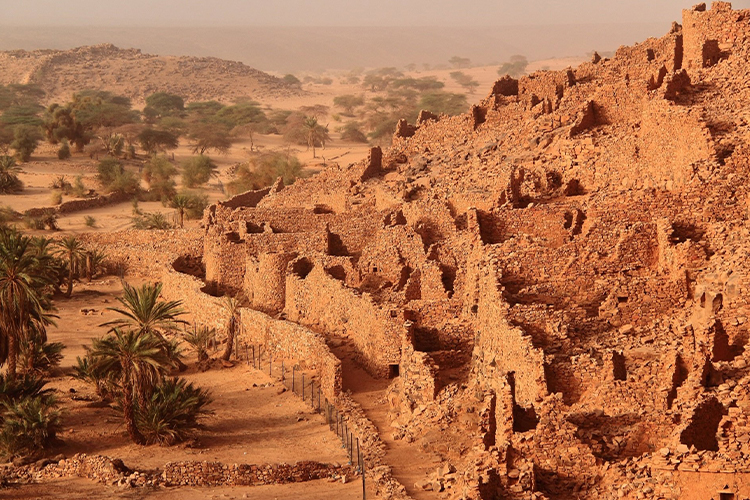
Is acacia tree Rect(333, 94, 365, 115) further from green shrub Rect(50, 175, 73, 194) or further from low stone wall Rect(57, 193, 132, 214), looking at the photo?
low stone wall Rect(57, 193, 132, 214)

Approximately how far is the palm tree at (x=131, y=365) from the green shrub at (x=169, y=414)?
22 cm

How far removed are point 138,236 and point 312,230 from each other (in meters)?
A: 10.7

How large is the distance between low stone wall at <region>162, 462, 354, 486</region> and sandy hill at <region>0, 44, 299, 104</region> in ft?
379

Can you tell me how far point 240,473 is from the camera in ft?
79.8

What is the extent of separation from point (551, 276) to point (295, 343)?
8.33 m

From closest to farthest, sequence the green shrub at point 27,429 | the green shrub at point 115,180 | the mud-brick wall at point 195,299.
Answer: the green shrub at point 27,429
the mud-brick wall at point 195,299
the green shrub at point 115,180

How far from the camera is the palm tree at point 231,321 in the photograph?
33.3 meters

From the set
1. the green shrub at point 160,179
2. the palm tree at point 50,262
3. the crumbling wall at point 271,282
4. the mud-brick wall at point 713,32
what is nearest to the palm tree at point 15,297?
the palm tree at point 50,262

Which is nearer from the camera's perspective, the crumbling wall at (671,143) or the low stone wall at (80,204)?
the crumbling wall at (671,143)

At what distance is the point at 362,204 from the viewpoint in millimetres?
38812

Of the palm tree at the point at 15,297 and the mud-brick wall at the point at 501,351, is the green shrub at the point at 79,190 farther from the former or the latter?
the mud-brick wall at the point at 501,351

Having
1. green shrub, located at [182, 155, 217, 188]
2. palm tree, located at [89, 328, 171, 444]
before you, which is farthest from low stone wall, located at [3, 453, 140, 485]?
green shrub, located at [182, 155, 217, 188]

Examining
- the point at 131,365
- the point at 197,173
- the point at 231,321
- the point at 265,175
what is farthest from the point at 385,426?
the point at 197,173

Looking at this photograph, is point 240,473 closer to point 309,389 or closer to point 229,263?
point 309,389
